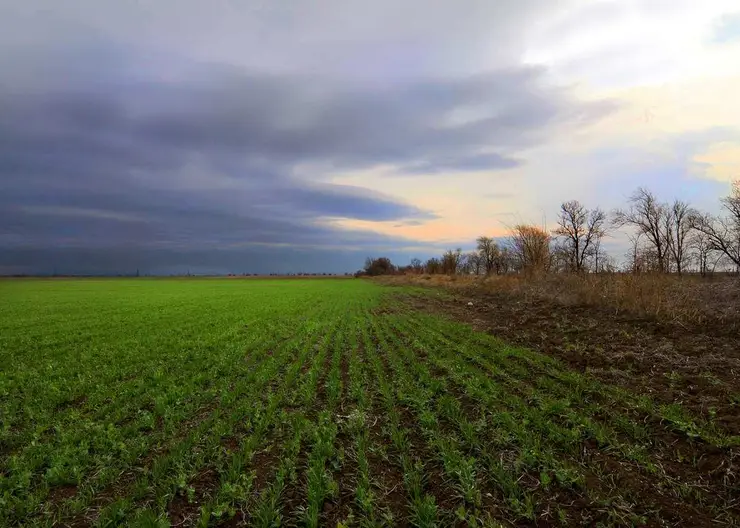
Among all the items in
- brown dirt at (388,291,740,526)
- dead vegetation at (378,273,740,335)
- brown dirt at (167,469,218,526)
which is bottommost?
brown dirt at (167,469,218,526)

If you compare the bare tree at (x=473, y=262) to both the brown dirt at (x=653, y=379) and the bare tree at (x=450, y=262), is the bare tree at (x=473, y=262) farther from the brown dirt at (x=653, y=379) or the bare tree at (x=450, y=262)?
the brown dirt at (x=653, y=379)

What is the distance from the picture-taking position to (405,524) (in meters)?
3.93

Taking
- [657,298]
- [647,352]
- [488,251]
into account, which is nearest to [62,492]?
[647,352]

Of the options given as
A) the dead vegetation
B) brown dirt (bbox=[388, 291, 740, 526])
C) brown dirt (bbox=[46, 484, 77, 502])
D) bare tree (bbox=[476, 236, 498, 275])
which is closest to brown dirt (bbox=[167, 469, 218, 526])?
brown dirt (bbox=[46, 484, 77, 502])

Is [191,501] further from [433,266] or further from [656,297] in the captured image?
[433,266]

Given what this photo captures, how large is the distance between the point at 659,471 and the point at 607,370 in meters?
5.12

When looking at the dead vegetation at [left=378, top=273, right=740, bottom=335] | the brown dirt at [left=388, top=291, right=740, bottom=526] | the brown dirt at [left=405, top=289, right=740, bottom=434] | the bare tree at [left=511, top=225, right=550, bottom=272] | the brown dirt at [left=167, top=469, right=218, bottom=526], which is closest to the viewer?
the brown dirt at [left=167, top=469, right=218, bottom=526]

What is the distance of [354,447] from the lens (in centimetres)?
566

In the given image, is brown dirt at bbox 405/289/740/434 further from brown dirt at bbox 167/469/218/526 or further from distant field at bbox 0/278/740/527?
brown dirt at bbox 167/469/218/526

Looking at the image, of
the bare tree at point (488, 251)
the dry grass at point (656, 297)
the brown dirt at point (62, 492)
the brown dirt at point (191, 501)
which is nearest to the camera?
the brown dirt at point (191, 501)

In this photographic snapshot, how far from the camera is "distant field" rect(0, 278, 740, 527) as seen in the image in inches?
164

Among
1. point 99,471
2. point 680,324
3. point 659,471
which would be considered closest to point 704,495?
point 659,471

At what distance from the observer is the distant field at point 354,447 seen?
164 inches

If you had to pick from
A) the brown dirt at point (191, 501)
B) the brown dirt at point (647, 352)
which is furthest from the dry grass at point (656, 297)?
the brown dirt at point (191, 501)
